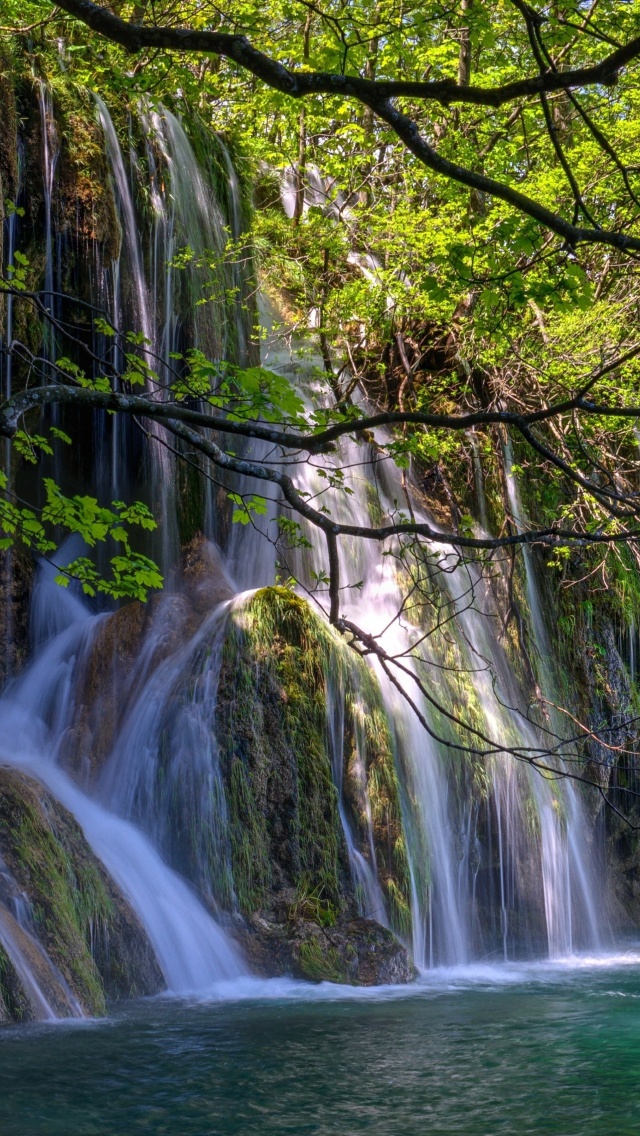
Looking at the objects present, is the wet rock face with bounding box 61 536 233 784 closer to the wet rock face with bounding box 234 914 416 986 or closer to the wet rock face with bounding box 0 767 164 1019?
the wet rock face with bounding box 0 767 164 1019

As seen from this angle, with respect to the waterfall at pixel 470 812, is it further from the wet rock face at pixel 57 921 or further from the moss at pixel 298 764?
the wet rock face at pixel 57 921

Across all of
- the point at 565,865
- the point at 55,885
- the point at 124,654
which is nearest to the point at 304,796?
the point at 124,654

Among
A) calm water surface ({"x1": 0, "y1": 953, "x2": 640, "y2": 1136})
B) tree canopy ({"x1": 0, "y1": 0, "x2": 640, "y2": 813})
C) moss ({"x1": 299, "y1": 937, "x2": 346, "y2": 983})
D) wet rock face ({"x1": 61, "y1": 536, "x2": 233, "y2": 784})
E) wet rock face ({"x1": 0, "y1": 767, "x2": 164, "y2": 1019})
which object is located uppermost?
tree canopy ({"x1": 0, "y1": 0, "x2": 640, "y2": 813})

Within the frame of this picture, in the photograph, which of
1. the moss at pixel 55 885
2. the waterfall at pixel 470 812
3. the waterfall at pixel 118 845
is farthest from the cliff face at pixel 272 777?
the moss at pixel 55 885

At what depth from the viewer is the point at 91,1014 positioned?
655cm

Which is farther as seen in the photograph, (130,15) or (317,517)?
(130,15)

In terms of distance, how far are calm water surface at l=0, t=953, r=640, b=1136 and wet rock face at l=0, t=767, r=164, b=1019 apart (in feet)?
1.06

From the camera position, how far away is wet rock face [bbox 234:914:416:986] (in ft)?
27.6

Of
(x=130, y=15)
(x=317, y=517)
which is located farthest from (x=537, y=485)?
(x=317, y=517)

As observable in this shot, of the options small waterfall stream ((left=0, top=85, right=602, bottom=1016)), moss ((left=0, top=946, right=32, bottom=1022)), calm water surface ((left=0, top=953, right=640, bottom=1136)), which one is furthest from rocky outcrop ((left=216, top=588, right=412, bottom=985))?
moss ((left=0, top=946, right=32, bottom=1022))

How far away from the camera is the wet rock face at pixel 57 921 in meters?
6.41

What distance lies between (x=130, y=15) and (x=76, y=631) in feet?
26.0

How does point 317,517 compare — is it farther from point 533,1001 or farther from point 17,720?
point 17,720

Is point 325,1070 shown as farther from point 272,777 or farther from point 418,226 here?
point 418,226
